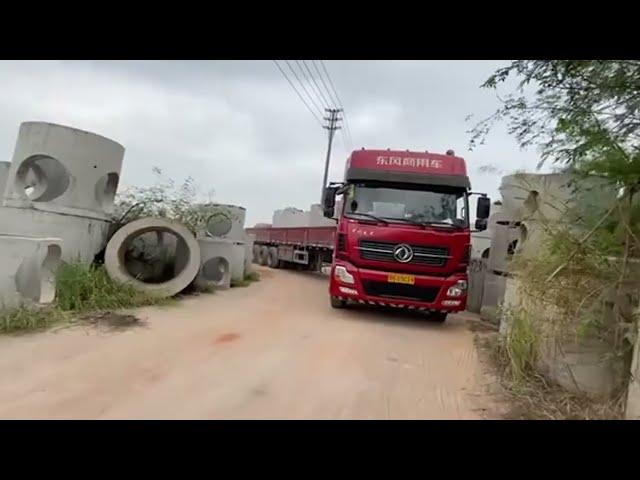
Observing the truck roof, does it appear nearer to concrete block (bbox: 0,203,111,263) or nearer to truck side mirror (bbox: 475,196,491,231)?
truck side mirror (bbox: 475,196,491,231)

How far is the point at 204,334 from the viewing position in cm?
489

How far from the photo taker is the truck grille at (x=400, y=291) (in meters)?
6.02

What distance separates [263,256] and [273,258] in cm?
101

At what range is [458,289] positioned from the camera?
601cm

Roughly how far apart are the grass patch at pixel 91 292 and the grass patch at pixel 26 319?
45 centimetres

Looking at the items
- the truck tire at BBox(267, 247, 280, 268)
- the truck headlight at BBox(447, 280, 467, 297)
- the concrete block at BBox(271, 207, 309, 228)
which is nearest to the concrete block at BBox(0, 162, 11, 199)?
the truck tire at BBox(267, 247, 280, 268)

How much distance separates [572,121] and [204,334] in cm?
422

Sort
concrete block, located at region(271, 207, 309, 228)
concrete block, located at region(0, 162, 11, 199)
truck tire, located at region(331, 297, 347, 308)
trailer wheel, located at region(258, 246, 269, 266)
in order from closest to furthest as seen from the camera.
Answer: truck tire, located at region(331, 297, 347, 308) < concrete block, located at region(0, 162, 11, 199) < trailer wheel, located at region(258, 246, 269, 266) < concrete block, located at region(271, 207, 309, 228)

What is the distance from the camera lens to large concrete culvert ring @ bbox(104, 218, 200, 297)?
656 cm

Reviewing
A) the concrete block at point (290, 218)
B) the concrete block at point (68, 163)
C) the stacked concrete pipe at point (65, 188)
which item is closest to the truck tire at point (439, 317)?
the stacked concrete pipe at point (65, 188)

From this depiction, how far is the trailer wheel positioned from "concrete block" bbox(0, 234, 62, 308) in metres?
11.1

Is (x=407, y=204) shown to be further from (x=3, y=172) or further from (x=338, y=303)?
(x=3, y=172)

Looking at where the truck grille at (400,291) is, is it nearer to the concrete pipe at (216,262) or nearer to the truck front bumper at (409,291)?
the truck front bumper at (409,291)

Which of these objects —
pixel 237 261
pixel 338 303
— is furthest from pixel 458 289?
pixel 237 261
